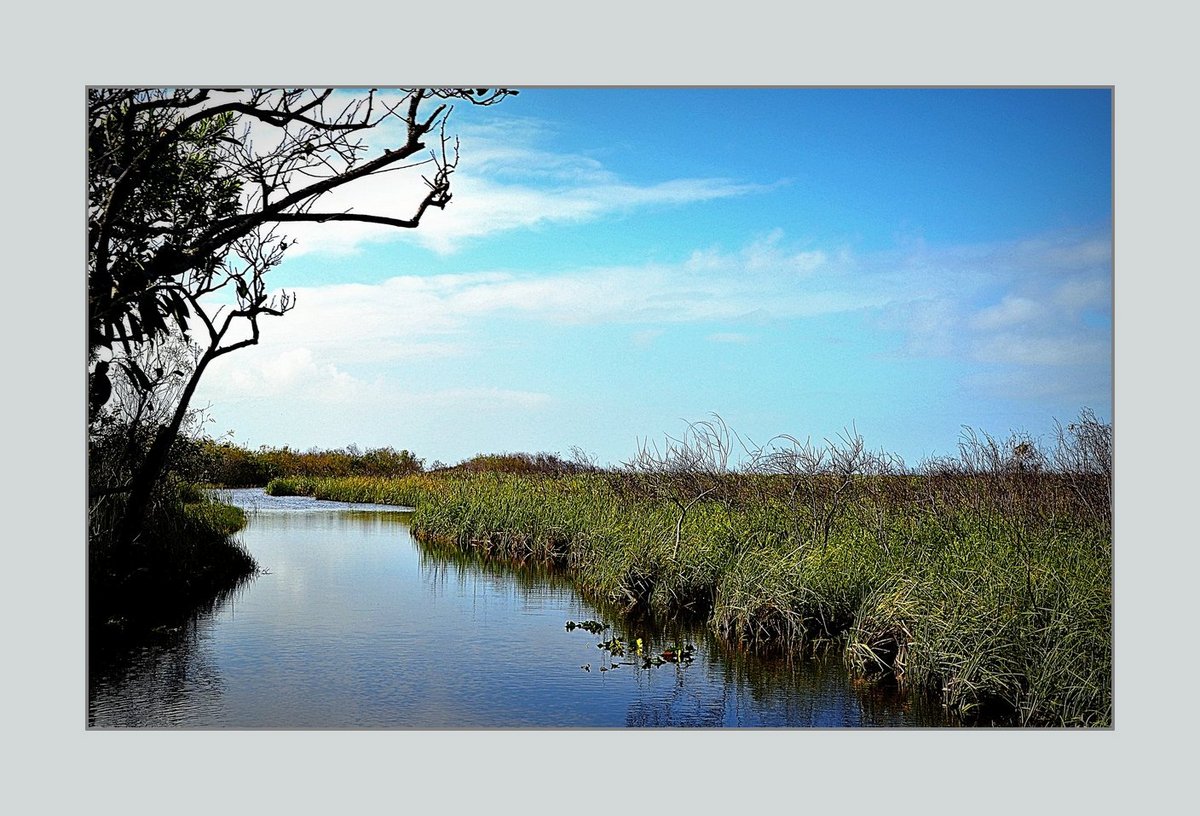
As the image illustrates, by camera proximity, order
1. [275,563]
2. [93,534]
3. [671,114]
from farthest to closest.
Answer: [275,563]
[671,114]
[93,534]

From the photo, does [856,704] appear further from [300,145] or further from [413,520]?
[413,520]

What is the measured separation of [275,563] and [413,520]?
3.87 metres

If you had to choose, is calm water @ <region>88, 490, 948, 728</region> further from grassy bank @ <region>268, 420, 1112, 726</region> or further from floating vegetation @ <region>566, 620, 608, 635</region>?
grassy bank @ <region>268, 420, 1112, 726</region>

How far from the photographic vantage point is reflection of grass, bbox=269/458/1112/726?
519 centimetres

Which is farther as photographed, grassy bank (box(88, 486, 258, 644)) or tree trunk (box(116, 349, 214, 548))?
grassy bank (box(88, 486, 258, 644))

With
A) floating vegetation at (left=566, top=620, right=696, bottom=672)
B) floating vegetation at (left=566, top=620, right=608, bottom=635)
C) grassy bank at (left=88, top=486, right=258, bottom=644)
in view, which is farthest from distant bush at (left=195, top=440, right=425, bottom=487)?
floating vegetation at (left=566, top=620, right=696, bottom=672)

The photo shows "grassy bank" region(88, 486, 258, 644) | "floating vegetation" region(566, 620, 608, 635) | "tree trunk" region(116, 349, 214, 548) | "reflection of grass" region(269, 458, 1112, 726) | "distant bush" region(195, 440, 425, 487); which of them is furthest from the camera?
"distant bush" region(195, 440, 425, 487)

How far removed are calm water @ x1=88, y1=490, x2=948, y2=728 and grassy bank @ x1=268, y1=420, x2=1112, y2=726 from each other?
0.33 m

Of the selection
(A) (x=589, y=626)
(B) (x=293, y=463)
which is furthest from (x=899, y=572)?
(B) (x=293, y=463)

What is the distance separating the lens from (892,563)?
665cm

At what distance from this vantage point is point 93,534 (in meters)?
6.62

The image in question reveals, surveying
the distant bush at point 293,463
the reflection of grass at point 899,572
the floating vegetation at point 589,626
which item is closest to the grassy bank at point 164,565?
the distant bush at point 293,463

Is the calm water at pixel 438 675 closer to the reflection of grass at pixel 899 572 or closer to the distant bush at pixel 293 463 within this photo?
Answer: the reflection of grass at pixel 899 572
